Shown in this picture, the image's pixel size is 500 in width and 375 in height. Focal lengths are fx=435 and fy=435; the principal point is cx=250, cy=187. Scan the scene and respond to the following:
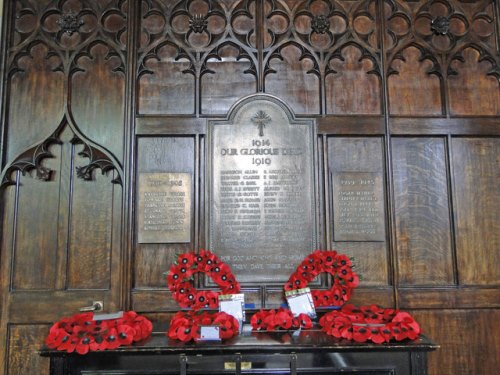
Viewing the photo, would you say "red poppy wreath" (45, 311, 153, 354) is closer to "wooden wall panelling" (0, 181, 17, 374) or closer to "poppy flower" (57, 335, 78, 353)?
"poppy flower" (57, 335, 78, 353)

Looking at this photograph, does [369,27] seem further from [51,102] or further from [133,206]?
[51,102]

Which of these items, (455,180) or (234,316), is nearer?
(234,316)

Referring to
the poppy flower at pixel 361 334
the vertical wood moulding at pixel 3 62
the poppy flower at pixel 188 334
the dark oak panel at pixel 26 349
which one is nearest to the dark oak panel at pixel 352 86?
the poppy flower at pixel 361 334

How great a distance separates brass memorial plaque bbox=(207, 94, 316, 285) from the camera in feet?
12.1

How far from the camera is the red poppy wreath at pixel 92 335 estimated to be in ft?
8.46

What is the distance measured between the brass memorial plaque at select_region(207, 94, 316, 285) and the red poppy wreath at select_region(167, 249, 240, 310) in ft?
1.47

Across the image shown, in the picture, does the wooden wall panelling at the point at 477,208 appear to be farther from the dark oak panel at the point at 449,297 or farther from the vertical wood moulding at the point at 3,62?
the vertical wood moulding at the point at 3,62

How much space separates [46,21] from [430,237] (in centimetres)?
393

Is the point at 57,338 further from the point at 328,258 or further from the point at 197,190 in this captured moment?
the point at 328,258

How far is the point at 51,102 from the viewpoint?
3.85m

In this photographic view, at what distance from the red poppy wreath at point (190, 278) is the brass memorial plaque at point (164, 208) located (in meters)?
0.52

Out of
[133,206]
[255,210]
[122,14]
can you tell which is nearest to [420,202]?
[255,210]

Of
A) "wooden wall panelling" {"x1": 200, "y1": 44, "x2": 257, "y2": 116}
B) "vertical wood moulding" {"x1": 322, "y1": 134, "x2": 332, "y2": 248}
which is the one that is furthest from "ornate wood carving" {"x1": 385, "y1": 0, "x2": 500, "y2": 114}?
"wooden wall panelling" {"x1": 200, "y1": 44, "x2": 257, "y2": 116}

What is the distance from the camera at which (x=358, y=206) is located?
3.75 meters
